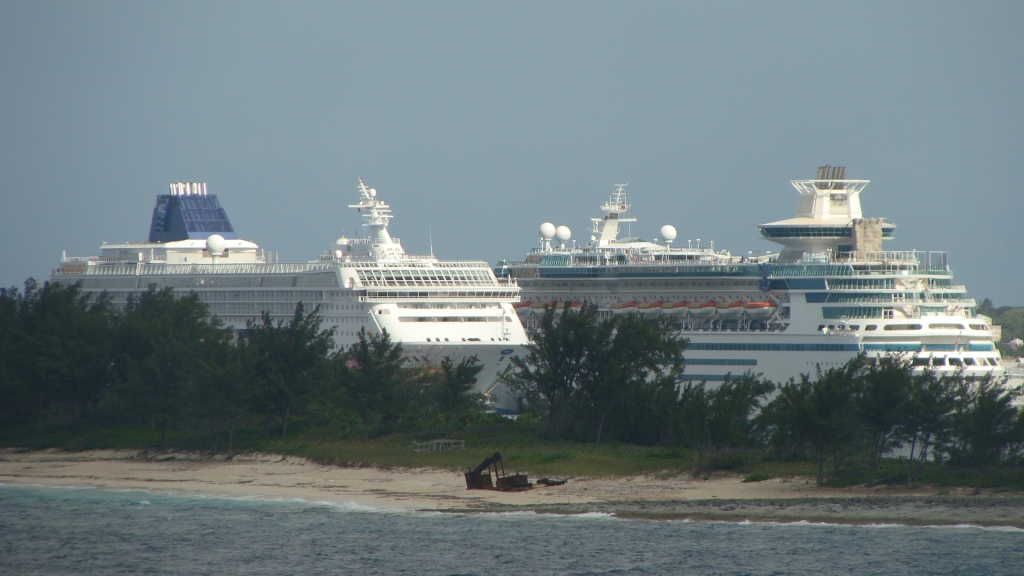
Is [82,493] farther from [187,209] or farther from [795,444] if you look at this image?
[187,209]

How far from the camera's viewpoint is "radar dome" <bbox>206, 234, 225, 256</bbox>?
267 ft

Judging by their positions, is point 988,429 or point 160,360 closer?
point 988,429

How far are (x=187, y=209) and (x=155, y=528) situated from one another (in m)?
47.5

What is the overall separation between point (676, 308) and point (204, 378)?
25.8m

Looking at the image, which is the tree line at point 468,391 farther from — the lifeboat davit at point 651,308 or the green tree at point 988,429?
the lifeboat davit at point 651,308

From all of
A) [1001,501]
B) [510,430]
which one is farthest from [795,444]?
[510,430]

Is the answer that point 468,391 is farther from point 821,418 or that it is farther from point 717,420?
point 821,418

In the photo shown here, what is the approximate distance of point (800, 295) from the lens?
6191cm

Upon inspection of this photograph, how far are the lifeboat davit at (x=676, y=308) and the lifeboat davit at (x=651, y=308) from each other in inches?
11.8

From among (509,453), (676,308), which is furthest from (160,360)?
(676,308)

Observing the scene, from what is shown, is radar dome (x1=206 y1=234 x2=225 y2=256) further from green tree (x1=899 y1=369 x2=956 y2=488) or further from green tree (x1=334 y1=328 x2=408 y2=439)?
green tree (x1=899 y1=369 x2=956 y2=488)

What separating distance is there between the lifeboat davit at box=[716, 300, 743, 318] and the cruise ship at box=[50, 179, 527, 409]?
32.1 ft

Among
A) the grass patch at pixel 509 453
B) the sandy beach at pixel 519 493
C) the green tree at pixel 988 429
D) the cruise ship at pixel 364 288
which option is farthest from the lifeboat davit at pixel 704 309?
the green tree at pixel 988 429

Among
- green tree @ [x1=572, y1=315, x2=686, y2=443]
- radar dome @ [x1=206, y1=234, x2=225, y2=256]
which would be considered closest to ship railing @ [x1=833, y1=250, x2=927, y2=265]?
green tree @ [x1=572, y1=315, x2=686, y2=443]
